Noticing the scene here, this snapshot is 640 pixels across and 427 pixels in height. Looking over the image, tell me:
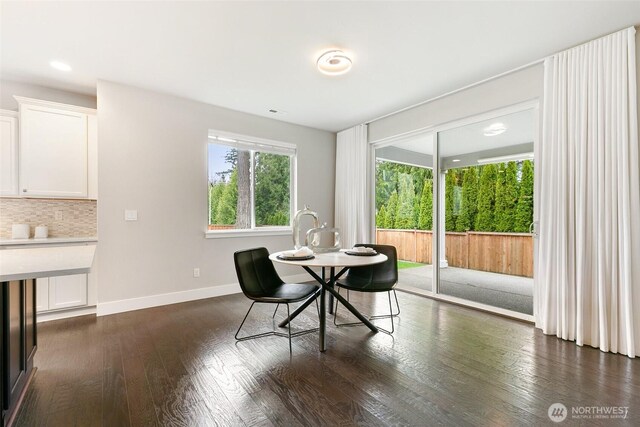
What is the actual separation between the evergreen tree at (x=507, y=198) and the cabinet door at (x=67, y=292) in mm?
4833

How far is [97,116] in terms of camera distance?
330 cm

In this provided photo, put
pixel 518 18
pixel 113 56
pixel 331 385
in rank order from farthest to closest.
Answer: pixel 113 56
pixel 518 18
pixel 331 385

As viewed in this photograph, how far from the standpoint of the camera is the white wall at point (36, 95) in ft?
10.9

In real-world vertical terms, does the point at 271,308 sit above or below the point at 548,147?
below

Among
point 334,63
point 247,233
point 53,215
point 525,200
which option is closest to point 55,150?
point 53,215

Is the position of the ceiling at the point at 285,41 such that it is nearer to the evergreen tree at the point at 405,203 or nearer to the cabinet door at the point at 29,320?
the evergreen tree at the point at 405,203

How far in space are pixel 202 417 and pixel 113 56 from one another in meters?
3.19

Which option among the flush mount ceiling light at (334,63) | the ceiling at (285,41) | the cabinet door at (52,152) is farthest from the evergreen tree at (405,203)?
the cabinet door at (52,152)

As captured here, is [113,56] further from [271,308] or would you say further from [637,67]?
[637,67]

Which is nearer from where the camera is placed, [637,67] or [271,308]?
[637,67]

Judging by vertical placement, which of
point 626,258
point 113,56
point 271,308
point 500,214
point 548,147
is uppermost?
point 113,56

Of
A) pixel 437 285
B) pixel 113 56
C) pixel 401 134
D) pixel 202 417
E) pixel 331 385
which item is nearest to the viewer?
pixel 202 417

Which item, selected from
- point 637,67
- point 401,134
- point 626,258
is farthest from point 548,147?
point 401,134

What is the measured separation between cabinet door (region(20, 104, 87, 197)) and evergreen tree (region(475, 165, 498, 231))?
15.6 ft
